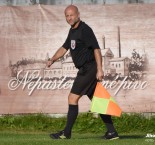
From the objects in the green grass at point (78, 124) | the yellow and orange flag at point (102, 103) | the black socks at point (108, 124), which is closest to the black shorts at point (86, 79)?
the yellow and orange flag at point (102, 103)

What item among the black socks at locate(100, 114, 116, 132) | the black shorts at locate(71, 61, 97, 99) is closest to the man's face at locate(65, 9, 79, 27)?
the black shorts at locate(71, 61, 97, 99)

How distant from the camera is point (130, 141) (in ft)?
32.3

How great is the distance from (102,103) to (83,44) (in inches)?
33.3

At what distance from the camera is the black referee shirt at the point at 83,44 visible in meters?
10.3

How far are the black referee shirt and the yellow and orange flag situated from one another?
1.25 feet

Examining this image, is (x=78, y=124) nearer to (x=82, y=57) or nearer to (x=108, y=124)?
(x=108, y=124)

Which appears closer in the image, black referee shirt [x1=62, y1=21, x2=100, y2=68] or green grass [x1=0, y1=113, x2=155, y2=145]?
black referee shirt [x1=62, y1=21, x2=100, y2=68]

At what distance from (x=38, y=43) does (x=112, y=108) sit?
4.72 meters

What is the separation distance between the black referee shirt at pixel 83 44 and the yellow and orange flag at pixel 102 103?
38cm

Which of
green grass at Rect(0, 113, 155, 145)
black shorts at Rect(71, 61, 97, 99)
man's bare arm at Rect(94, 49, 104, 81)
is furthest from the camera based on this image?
green grass at Rect(0, 113, 155, 145)

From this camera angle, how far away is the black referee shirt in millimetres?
10328

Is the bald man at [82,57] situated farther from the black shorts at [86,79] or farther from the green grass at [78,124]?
the green grass at [78,124]

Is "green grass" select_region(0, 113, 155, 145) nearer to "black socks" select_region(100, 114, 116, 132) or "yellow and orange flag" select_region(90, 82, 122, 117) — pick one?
"black socks" select_region(100, 114, 116, 132)

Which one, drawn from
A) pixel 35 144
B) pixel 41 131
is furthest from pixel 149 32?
pixel 35 144
